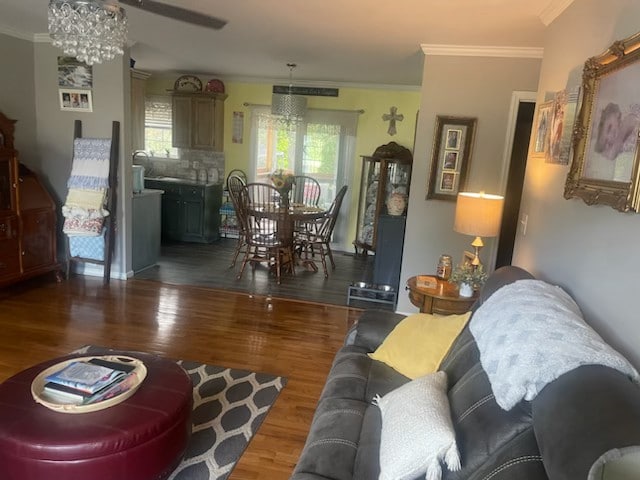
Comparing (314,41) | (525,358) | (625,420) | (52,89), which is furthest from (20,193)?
(625,420)

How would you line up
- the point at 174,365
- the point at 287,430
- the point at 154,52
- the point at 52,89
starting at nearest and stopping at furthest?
the point at 174,365, the point at 287,430, the point at 52,89, the point at 154,52

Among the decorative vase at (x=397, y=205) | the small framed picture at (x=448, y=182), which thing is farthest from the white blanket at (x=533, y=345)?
the decorative vase at (x=397, y=205)

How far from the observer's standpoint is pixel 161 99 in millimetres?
6840

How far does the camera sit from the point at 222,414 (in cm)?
247

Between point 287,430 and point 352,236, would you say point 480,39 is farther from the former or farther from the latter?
point 352,236

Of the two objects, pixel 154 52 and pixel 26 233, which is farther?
pixel 154 52

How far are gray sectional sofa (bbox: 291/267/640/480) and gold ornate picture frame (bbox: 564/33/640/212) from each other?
49 cm

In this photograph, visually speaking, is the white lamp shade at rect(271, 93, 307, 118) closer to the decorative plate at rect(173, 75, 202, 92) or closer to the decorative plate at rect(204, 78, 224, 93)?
the decorative plate at rect(204, 78, 224, 93)

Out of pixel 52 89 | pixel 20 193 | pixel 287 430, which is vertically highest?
pixel 52 89

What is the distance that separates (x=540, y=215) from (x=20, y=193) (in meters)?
4.21

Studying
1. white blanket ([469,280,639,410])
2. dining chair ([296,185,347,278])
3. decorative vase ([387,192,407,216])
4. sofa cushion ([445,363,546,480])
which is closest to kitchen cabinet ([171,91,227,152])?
dining chair ([296,185,347,278])

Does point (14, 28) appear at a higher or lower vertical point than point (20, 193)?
higher

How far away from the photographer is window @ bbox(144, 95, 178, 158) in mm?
6867

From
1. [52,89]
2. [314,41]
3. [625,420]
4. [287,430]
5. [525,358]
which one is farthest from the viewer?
[52,89]
